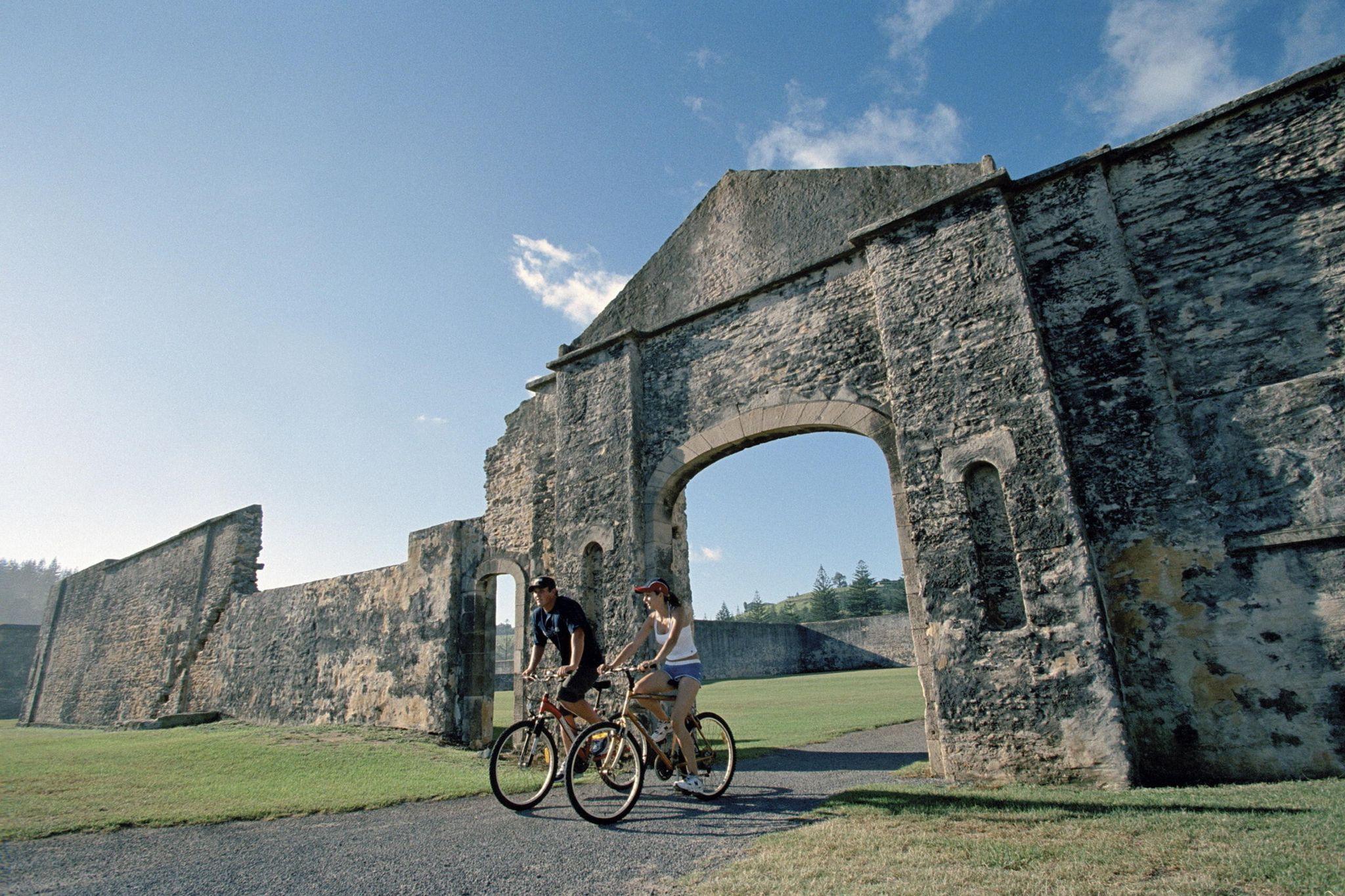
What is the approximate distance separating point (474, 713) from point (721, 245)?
6848mm

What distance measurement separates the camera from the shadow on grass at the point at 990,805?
12.0ft

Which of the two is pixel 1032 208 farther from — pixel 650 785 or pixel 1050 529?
pixel 650 785

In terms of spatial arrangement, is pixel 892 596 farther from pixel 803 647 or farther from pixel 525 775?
pixel 525 775

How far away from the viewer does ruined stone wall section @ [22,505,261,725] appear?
50.0 feet

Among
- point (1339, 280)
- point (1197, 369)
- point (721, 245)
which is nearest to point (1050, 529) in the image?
point (1197, 369)

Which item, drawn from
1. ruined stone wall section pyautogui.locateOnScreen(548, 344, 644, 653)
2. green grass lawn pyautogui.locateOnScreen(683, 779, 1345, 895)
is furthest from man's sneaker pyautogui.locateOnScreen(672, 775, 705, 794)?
ruined stone wall section pyautogui.locateOnScreen(548, 344, 644, 653)

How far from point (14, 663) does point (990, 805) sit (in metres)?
38.1

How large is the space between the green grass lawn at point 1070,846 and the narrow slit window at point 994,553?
1.39m

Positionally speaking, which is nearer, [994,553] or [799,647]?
[994,553]

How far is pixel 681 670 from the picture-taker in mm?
4898

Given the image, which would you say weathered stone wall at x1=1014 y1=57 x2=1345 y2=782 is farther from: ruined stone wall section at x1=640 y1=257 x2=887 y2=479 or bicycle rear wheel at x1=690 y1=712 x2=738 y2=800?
bicycle rear wheel at x1=690 y1=712 x2=738 y2=800

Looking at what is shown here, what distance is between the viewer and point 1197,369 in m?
5.29

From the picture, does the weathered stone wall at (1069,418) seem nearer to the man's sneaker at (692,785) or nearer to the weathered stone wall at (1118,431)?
the weathered stone wall at (1118,431)

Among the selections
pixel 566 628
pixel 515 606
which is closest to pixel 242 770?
pixel 515 606
